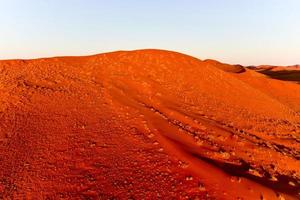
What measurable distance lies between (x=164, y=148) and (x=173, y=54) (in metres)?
18.1

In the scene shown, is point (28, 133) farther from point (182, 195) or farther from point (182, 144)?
point (182, 195)

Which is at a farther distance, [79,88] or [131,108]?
[79,88]

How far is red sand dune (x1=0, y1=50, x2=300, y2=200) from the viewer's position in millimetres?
9656

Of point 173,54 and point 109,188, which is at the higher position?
point 173,54

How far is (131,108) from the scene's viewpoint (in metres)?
16.0

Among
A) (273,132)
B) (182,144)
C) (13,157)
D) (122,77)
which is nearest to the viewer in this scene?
(13,157)

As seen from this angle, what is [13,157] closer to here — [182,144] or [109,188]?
[109,188]

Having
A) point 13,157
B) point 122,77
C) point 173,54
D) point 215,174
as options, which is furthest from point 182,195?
point 173,54

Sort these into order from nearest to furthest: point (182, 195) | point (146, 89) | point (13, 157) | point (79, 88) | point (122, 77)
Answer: point (182, 195), point (13, 157), point (79, 88), point (146, 89), point (122, 77)

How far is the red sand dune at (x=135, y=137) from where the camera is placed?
31.7 feet

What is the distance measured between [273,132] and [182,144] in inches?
284

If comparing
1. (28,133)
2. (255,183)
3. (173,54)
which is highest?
(173,54)

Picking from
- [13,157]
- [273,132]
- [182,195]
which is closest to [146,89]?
[273,132]

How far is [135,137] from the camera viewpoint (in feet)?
41.3
